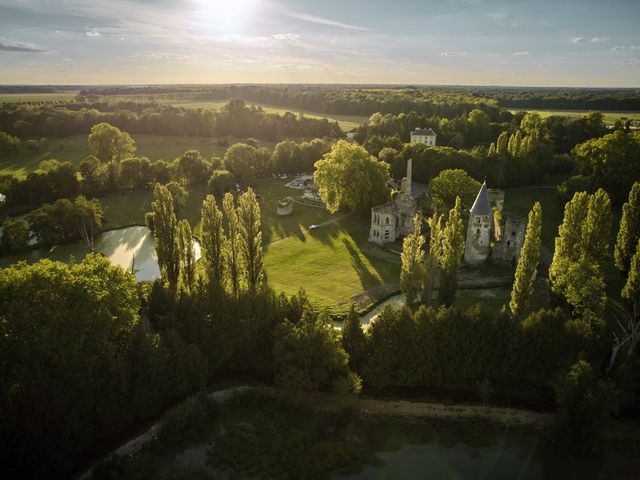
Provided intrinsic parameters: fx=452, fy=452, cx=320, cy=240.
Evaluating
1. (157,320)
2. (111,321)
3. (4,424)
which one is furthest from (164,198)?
(4,424)

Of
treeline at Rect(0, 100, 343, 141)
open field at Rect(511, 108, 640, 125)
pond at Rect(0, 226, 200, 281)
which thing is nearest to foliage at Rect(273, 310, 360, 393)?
pond at Rect(0, 226, 200, 281)

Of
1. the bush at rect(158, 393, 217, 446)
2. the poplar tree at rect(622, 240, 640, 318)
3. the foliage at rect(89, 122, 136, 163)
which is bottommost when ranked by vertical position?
the bush at rect(158, 393, 217, 446)

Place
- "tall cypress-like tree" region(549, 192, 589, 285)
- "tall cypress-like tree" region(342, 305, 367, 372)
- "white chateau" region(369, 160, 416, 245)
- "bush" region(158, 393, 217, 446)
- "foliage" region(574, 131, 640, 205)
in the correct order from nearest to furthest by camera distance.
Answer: "bush" region(158, 393, 217, 446)
"tall cypress-like tree" region(342, 305, 367, 372)
"tall cypress-like tree" region(549, 192, 589, 285)
"white chateau" region(369, 160, 416, 245)
"foliage" region(574, 131, 640, 205)

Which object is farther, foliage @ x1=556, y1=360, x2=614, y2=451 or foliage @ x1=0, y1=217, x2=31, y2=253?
foliage @ x1=0, y1=217, x2=31, y2=253

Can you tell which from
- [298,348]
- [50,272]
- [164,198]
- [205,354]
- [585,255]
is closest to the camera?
[50,272]

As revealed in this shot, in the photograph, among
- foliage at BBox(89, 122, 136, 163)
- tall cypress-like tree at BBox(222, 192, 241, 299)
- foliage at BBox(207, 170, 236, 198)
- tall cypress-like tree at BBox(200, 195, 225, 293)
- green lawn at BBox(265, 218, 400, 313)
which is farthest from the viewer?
foliage at BBox(89, 122, 136, 163)

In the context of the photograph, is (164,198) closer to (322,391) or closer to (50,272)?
(50,272)

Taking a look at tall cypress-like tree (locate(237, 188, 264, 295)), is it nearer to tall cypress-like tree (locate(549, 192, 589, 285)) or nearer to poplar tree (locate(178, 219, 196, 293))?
poplar tree (locate(178, 219, 196, 293))
